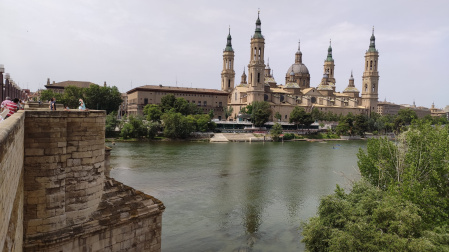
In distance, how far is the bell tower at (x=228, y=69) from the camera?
295ft

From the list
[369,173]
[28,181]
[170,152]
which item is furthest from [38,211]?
[170,152]

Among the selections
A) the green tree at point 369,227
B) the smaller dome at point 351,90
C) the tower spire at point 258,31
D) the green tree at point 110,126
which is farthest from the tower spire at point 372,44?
the green tree at point 369,227

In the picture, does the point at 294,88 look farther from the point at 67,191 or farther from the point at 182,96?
the point at 67,191

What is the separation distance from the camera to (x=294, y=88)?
287 ft

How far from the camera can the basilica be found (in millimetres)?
77250

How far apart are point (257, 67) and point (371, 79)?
3855 centimetres

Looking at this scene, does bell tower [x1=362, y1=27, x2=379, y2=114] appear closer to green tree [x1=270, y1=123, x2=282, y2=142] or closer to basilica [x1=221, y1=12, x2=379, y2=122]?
basilica [x1=221, y1=12, x2=379, y2=122]

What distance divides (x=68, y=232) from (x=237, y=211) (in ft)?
39.4

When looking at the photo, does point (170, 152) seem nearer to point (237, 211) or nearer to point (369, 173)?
point (237, 211)

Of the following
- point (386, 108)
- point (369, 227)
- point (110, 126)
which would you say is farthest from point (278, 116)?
point (386, 108)

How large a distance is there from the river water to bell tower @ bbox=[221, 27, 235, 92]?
53806 mm

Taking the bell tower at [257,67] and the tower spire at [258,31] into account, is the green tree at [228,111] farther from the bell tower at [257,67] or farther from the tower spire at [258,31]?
the tower spire at [258,31]

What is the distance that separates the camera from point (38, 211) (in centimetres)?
662

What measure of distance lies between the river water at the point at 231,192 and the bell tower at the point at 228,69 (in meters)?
53.8
